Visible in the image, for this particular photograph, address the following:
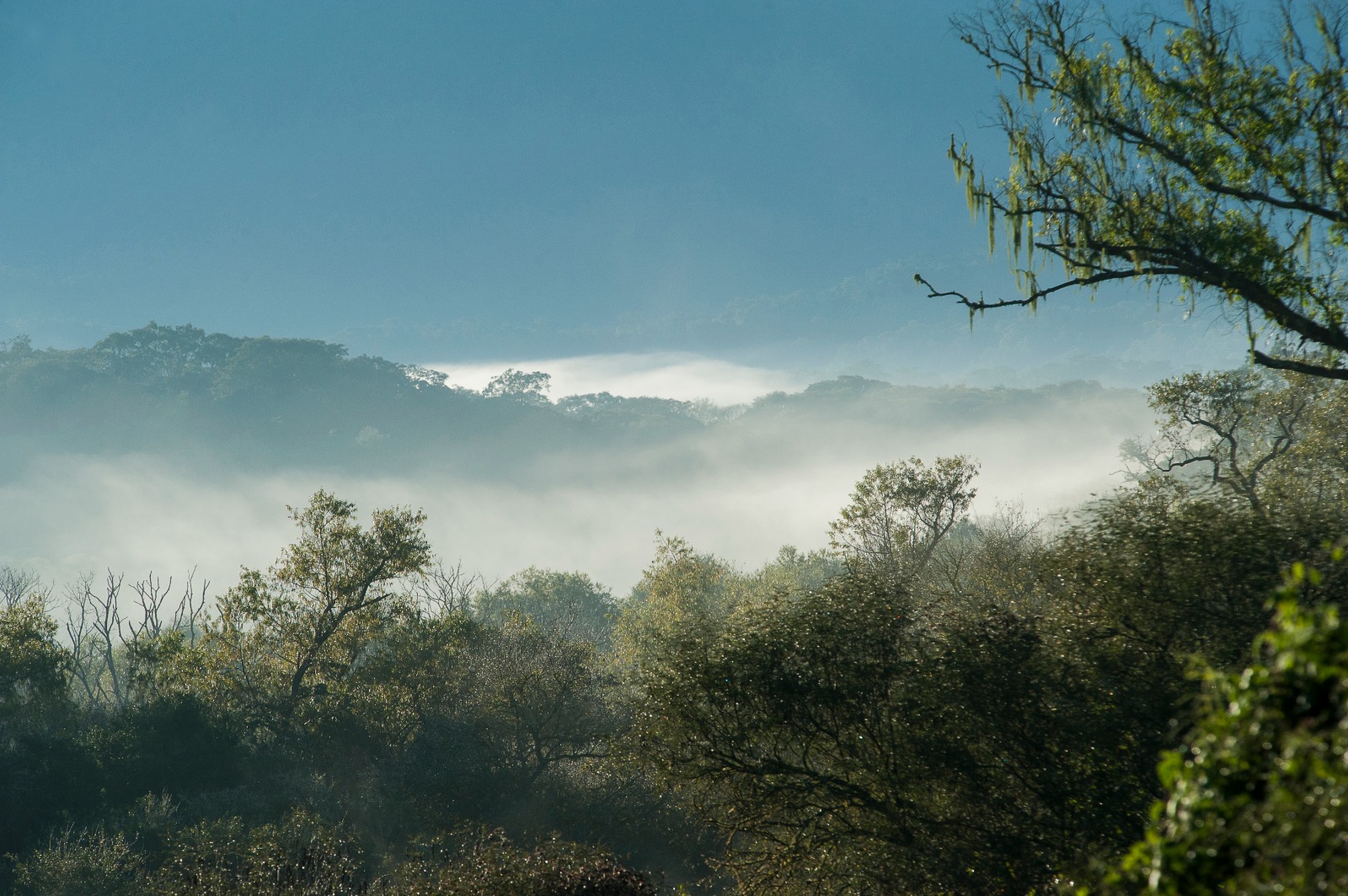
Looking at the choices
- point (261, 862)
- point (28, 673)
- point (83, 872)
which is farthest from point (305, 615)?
point (261, 862)

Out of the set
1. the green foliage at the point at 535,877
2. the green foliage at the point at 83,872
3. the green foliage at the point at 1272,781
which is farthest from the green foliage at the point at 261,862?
the green foliage at the point at 1272,781

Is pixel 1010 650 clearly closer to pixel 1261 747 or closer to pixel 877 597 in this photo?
pixel 877 597

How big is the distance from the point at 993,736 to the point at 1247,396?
26679 millimetres

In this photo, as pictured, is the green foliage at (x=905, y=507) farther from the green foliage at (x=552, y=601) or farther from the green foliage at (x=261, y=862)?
the green foliage at (x=552, y=601)

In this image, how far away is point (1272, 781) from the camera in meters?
4.12

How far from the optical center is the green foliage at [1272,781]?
3.95m

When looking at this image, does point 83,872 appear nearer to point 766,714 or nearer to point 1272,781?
point 766,714

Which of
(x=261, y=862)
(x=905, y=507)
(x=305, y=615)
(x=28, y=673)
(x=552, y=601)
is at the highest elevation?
(x=905, y=507)

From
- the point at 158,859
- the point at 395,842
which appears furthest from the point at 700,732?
the point at 158,859

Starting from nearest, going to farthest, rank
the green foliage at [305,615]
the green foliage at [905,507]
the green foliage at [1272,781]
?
the green foliage at [1272,781]
the green foliage at [305,615]
the green foliage at [905,507]

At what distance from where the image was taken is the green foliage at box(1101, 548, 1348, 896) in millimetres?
3951

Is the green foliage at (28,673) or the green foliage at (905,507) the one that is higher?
the green foliage at (905,507)

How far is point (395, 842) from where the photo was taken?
2866 centimetres

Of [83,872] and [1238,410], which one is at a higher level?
[1238,410]
